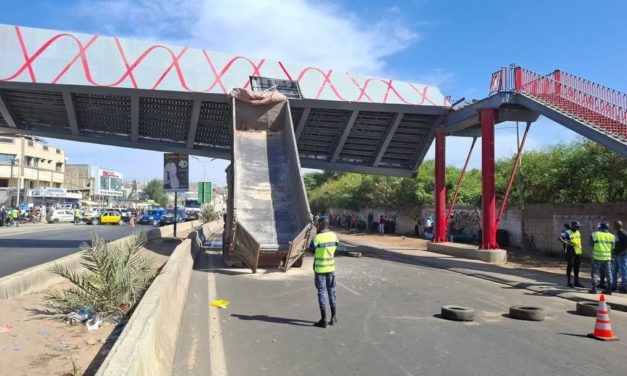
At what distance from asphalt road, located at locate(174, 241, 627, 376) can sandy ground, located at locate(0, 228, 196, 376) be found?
1083 mm

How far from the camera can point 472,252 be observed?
2062 cm

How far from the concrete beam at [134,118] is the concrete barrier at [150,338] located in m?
13.8

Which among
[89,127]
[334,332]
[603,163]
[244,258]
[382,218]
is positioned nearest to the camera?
[334,332]

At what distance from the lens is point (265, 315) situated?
9008mm

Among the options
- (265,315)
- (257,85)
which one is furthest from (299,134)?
(265,315)

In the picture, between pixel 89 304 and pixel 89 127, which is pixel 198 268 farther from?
pixel 89 127

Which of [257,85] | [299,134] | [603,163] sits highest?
[257,85]

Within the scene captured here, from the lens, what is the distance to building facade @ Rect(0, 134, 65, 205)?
69.5 meters

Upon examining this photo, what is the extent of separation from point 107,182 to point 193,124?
12069cm

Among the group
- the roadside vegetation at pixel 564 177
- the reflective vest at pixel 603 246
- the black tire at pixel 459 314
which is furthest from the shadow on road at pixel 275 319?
the roadside vegetation at pixel 564 177

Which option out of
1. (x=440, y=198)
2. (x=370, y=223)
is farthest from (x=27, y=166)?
(x=440, y=198)

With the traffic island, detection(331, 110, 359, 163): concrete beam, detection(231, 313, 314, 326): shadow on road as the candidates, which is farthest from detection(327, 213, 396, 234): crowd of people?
detection(231, 313, 314, 326): shadow on road

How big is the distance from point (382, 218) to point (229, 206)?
28931 millimetres

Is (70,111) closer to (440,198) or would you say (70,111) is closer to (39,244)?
(39,244)
